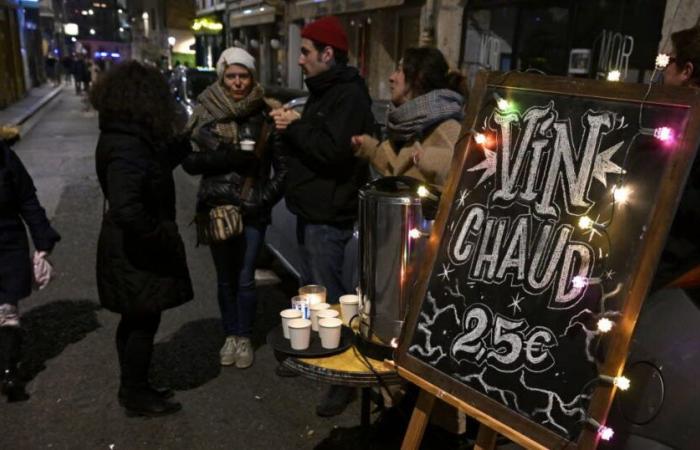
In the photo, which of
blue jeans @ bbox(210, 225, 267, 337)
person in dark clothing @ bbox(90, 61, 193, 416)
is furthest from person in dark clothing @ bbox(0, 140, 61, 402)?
blue jeans @ bbox(210, 225, 267, 337)

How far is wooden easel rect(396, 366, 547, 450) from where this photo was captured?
5.33ft

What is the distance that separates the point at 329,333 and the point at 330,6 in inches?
667

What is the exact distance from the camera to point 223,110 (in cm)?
341

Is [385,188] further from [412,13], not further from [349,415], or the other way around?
[412,13]

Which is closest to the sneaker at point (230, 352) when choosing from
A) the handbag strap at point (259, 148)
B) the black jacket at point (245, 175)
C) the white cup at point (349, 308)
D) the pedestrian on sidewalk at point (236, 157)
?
the pedestrian on sidewalk at point (236, 157)

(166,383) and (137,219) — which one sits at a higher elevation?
(137,219)

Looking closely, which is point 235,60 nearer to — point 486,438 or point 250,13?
point 486,438

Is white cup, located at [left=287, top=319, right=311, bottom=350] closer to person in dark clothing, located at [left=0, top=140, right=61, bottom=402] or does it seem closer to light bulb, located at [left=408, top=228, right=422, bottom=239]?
light bulb, located at [left=408, top=228, right=422, bottom=239]

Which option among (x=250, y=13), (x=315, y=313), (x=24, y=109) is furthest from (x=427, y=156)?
(x=250, y=13)

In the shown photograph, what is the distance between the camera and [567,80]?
1666mm

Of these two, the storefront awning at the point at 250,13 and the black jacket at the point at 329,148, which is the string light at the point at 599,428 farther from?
the storefront awning at the point at 250,13

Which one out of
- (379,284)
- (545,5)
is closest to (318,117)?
(379,284)

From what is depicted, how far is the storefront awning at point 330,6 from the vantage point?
14.0 m

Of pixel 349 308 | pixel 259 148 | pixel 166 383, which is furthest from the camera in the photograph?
pixel 166 383
